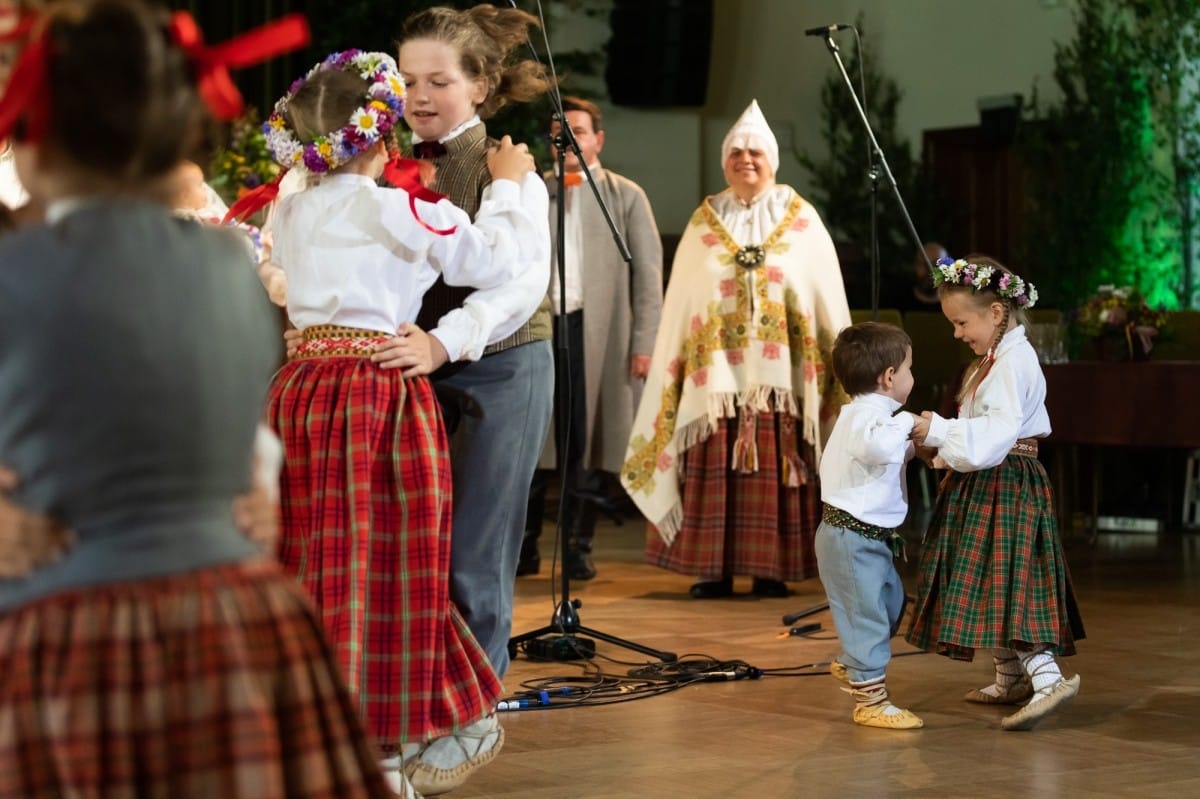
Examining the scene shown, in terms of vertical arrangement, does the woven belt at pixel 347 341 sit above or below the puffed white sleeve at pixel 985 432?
above

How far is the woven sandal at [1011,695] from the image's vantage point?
13.2 feet

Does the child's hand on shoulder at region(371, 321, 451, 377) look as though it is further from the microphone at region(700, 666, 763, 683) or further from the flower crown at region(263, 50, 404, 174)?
→ the microphone at region(700, 666, 763, 683)

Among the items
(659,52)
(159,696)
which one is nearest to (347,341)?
(159,696)

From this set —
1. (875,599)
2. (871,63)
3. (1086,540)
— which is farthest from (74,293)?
(871,63)

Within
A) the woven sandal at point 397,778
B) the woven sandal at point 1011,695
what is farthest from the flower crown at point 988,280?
the woven sandal at point 397,778

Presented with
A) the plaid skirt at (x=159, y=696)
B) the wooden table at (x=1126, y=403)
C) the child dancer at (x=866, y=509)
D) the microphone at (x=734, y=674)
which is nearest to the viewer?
the plaid skirt at (x=159, y=696)

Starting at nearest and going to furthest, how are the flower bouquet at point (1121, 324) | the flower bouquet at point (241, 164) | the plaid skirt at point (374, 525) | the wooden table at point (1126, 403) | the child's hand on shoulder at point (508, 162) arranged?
the plaid skirt at point (374, 525) → the child's hand on shoulder at point (508, 162) → the flower bouquet at point (241, 164) → the wooden table at point (1126, 403) → the flower bouquet at point (1121, 324)

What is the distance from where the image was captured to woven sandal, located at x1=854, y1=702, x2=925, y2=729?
3.71 m

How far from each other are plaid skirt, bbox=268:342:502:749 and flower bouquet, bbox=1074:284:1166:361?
205 inches

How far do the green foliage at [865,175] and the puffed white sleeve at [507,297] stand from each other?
837 centimetres

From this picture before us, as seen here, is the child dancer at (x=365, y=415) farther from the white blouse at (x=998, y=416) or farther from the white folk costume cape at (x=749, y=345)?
the white folk costume cape at (x=749, y=345)

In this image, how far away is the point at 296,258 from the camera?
8.91 feet

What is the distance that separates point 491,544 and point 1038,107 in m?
8.53

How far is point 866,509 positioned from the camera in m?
3.82
